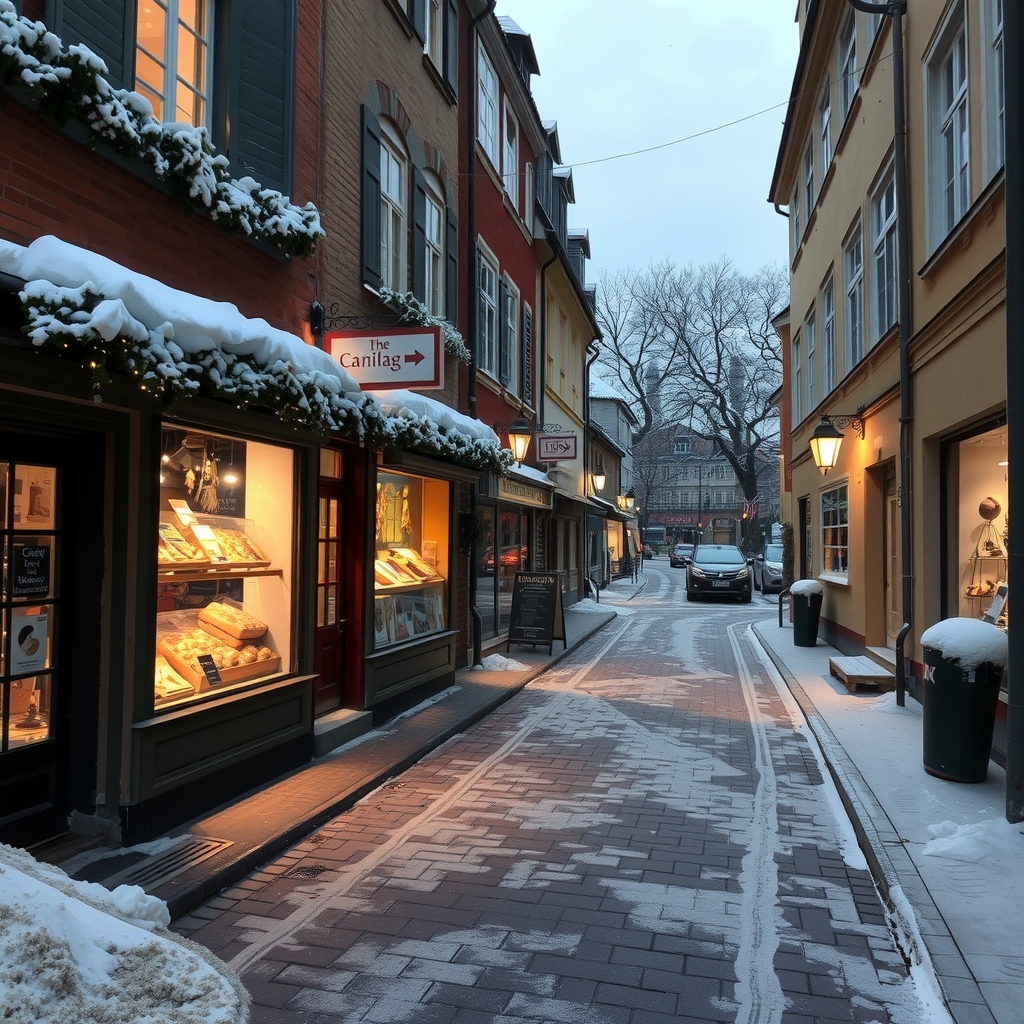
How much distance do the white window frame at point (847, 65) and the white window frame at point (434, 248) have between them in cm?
645

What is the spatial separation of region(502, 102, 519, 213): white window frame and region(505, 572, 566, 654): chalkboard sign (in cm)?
657

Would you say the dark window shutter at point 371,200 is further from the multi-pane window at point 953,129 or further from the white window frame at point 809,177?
the white window frame at point 809,177

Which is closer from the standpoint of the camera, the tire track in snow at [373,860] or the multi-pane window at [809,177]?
the tire track in snow at [373,860]

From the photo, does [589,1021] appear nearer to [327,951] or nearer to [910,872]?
[327,951]

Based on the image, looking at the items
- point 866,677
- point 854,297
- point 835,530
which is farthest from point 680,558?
point 866,677

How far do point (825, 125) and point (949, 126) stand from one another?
7484 millimetres

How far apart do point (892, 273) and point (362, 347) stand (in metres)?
7.43

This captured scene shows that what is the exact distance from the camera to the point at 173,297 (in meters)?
4.61

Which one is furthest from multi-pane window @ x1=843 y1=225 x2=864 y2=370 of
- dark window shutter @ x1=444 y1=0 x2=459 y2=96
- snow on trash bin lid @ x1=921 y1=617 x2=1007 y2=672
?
snow on trash bin lid @ x1=921 y1=617 x2=1007 y2=672

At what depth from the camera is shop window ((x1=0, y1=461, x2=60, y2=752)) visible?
14.8 feet

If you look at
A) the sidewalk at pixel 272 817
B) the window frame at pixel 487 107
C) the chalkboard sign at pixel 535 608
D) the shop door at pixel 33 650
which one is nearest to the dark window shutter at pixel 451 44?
the window frame at pixel 487 107

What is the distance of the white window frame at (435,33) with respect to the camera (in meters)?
10.9

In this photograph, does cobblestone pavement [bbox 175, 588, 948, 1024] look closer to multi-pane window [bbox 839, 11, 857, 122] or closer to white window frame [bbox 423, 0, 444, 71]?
white window frame [bbox 423, 0, 444, 71]

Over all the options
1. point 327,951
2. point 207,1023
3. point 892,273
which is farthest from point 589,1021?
point 892,273
